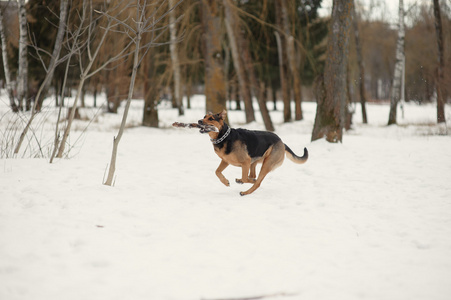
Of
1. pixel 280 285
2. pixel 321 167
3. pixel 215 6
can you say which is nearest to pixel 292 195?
pixel 321 167

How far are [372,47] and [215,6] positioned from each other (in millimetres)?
43412

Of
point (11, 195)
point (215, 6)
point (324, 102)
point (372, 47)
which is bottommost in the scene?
point (11, 195)

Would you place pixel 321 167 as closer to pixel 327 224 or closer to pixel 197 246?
pixel 327 224

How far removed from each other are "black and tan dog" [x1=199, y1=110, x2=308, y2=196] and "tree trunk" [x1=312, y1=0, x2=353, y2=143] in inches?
144

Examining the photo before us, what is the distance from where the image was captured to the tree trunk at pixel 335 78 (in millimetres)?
8719

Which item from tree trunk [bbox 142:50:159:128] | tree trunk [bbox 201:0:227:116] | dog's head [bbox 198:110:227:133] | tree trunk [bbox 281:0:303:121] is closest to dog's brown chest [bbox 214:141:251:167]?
dog's head [bbox 198:110:227:133]

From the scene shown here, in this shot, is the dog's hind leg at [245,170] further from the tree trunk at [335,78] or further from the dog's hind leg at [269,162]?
the tree trunk at [335,78]

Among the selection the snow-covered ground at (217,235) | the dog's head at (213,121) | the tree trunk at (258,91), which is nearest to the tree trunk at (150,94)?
the tree trunk at (258,91)

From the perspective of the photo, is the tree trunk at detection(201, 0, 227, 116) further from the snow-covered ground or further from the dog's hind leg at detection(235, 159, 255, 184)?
the dog's hind leg at detection(235, 159, 255, 184)

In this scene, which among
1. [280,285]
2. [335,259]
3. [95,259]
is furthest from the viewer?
[335,259]

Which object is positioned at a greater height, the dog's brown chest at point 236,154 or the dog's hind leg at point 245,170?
the dog's brown chest at point 236,154

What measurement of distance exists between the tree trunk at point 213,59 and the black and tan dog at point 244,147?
5.74 meters

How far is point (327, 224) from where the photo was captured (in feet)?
13.9

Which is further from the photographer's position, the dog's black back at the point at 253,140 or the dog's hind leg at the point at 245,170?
the dog's hind leg at the point at 245,170
